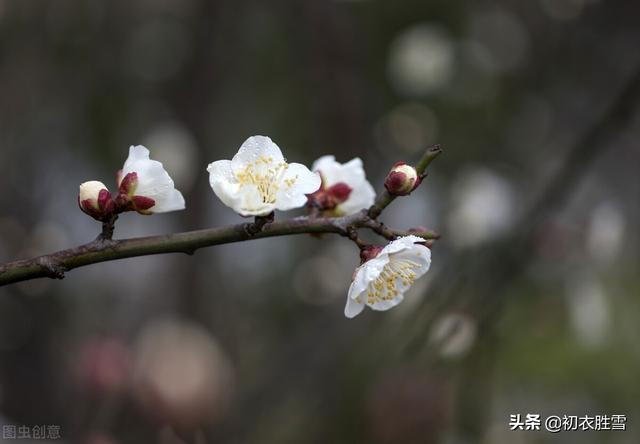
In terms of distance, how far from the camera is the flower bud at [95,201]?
42.3 inches

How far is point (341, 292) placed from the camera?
3.15 meters

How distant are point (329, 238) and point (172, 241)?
145 centimetres

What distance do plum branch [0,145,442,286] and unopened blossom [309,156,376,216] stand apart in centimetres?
19

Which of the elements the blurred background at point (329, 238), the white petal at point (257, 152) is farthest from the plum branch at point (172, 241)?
the blurred background at point (329, 238)

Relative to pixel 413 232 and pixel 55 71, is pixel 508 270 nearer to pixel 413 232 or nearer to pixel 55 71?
pixel 413 232

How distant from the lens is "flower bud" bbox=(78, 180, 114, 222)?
107 centimetres

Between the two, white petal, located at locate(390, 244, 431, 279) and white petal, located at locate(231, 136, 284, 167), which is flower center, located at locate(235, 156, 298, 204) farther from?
white petal, located at locate(390, 244, 431, 279)

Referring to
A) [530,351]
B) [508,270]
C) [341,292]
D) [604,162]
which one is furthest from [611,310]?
[508,270]

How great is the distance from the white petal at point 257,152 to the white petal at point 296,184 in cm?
4

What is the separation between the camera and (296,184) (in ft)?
3.61

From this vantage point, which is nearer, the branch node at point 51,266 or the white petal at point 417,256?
the branch node at point 51,266

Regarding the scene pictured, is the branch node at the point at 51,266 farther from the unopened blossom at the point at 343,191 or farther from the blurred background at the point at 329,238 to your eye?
the blurred background at the point at 329,238

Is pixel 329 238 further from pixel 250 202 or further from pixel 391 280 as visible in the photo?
pixel 250 202

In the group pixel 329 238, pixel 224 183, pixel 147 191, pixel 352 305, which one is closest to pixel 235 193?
pixel 224 183
